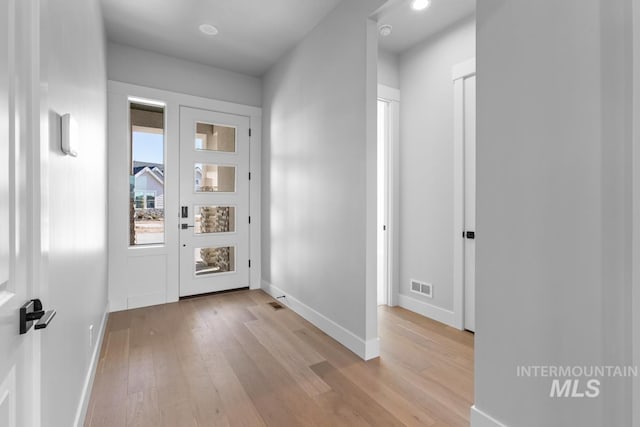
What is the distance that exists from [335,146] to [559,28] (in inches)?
67.4

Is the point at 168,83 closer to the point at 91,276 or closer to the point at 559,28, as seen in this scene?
the point at 91,276

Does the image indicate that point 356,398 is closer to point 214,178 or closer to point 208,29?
point 214,178

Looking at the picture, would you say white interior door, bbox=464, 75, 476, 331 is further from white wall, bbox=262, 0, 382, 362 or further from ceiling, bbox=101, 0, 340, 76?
ceiling, bbox=101, 0, 340, 76

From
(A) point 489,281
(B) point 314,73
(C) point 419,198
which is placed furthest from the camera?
(C) point 419,198

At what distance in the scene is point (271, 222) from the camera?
4012 mm

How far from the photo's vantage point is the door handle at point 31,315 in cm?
77

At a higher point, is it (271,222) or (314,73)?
(314,73)

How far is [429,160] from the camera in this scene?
10.8ft

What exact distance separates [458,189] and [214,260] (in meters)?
3.11

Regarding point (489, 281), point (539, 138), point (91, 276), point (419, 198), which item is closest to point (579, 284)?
point (489, 281)

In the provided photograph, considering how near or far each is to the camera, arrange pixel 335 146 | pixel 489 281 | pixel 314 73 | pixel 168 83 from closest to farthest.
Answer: pixel 489 281 < pixel 335 146 < pixel 314 73 < pixel 168 83

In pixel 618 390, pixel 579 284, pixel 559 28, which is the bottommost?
pixel 618 390

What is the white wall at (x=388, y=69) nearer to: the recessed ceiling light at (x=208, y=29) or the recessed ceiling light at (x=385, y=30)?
the recessed ceiling light at (x=385, y=30)

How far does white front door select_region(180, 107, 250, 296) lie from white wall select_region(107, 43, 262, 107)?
286 millimetres
